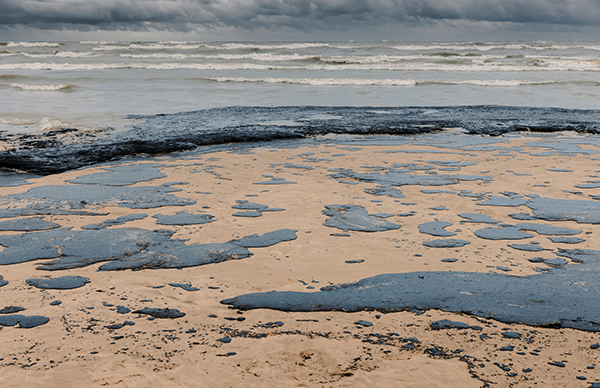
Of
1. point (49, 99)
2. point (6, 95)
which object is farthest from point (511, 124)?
point (6, 95)

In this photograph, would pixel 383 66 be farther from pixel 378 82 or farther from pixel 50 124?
pixel 50 124

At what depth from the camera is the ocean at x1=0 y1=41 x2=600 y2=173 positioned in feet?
29.8

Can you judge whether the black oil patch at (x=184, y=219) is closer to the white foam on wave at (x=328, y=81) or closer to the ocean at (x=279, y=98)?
the ocean at (x=279, y=98)

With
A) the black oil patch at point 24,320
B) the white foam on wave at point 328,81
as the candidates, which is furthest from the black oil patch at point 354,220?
the white foam on wave at point 328,81

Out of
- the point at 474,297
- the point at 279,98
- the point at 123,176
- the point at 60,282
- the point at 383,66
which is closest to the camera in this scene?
the point at 474,297

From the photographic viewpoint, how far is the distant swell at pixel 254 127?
23.4 ft

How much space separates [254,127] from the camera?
368 inches

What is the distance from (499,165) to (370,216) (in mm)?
2956

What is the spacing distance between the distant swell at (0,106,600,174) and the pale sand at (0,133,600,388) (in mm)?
3184

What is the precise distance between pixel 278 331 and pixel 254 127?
23.6 feet

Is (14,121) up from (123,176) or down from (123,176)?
up

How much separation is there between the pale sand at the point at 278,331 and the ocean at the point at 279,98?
3962 mm

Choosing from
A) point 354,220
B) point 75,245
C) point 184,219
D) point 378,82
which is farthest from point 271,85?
point 75,245

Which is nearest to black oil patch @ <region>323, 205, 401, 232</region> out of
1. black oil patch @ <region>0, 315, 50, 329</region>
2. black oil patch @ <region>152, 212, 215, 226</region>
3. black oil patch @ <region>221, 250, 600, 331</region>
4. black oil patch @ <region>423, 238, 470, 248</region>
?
black oil patch @ <region>423, 238, 470, 248</region>
